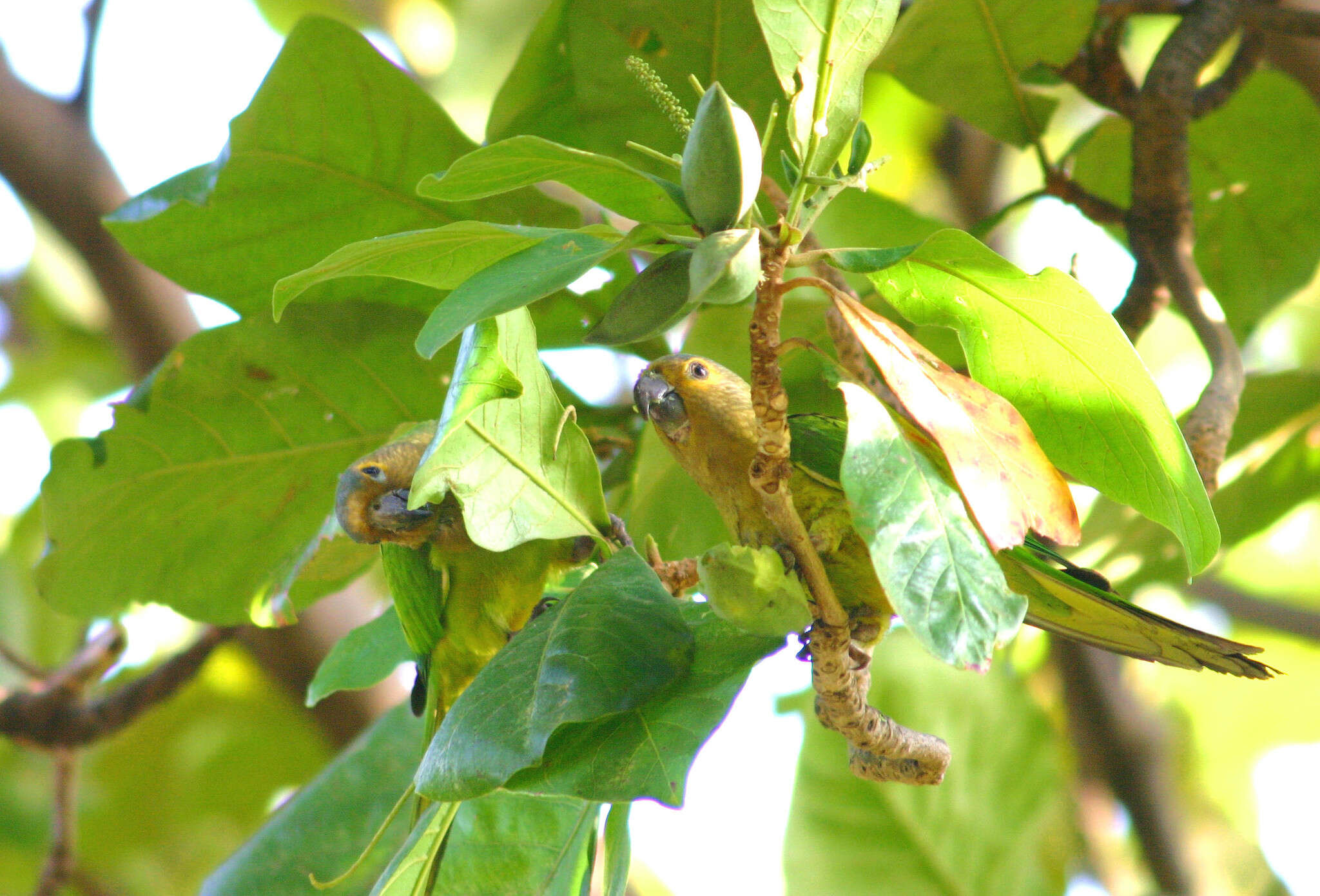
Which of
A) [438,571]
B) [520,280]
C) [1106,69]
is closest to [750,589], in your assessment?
[520,280]

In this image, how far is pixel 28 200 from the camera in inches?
99.1

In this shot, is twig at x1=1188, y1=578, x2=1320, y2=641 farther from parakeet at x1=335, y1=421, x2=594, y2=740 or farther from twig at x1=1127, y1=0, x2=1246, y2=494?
parakeet at x1=335, y1=421, x2=594, y2=740

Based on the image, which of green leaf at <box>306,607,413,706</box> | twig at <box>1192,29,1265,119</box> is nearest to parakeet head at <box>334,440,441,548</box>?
green leaf at <box>306,607,413,706</box>

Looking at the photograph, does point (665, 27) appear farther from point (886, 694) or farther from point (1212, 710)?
point (1212, 710)

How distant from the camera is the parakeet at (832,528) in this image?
105 cm

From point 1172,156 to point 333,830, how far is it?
5.05 feet

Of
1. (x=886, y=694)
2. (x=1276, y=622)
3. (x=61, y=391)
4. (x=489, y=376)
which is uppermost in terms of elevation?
(x=489, y=376)

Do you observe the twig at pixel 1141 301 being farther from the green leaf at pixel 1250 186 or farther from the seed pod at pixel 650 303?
the seed pod at pixel 650 303

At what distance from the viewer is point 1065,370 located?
1.00 metres

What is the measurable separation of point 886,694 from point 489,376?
126 cm

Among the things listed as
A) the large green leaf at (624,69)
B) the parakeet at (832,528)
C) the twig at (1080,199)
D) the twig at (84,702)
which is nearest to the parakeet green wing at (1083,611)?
the parakeet at (832,528)

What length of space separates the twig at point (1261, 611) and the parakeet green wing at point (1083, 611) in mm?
1690

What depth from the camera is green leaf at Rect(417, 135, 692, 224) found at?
0.88 metres

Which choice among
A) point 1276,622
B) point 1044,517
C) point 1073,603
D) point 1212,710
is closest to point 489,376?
point 1044,517
